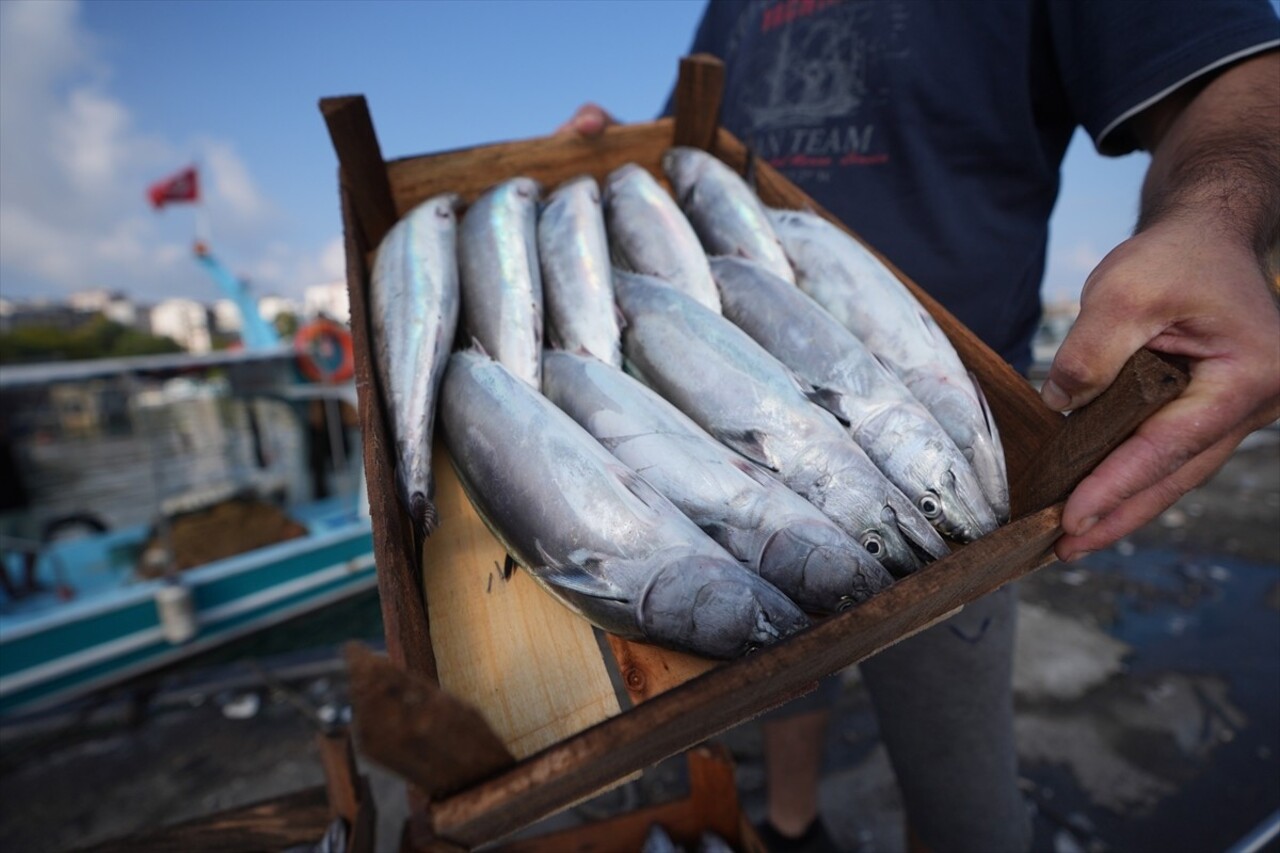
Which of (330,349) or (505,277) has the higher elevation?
(505,277)

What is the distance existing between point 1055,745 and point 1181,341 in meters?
3.41

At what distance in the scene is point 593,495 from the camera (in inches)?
44.6

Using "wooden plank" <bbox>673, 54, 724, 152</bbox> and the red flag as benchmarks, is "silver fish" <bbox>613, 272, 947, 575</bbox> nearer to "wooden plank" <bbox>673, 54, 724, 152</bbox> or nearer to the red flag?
"wooden plank" <bbox>673, 54, 724, 152</bbox>

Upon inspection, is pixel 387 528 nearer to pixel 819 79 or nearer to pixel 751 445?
pixel 751 445

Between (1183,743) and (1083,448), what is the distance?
3.62 meters

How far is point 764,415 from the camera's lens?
1348mm

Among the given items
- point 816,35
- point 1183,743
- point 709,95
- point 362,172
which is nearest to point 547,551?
point 362,172

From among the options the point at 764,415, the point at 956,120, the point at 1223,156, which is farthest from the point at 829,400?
the point at 956,120

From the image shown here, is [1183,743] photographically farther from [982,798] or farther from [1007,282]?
[1007,282]

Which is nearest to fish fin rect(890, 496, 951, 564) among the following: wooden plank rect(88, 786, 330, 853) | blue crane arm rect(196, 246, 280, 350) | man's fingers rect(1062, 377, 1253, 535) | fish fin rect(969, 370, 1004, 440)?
man's fingers rect(1062, 377, 1253, 535)

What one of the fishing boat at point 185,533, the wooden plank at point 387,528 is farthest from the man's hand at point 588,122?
the fishing boat at point 185,533

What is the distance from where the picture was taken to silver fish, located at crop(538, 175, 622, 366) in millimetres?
1646

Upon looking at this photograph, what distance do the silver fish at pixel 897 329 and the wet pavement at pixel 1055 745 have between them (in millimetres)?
2666

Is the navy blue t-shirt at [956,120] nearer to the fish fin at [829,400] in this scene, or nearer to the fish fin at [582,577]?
the fish fin at [829,400]
